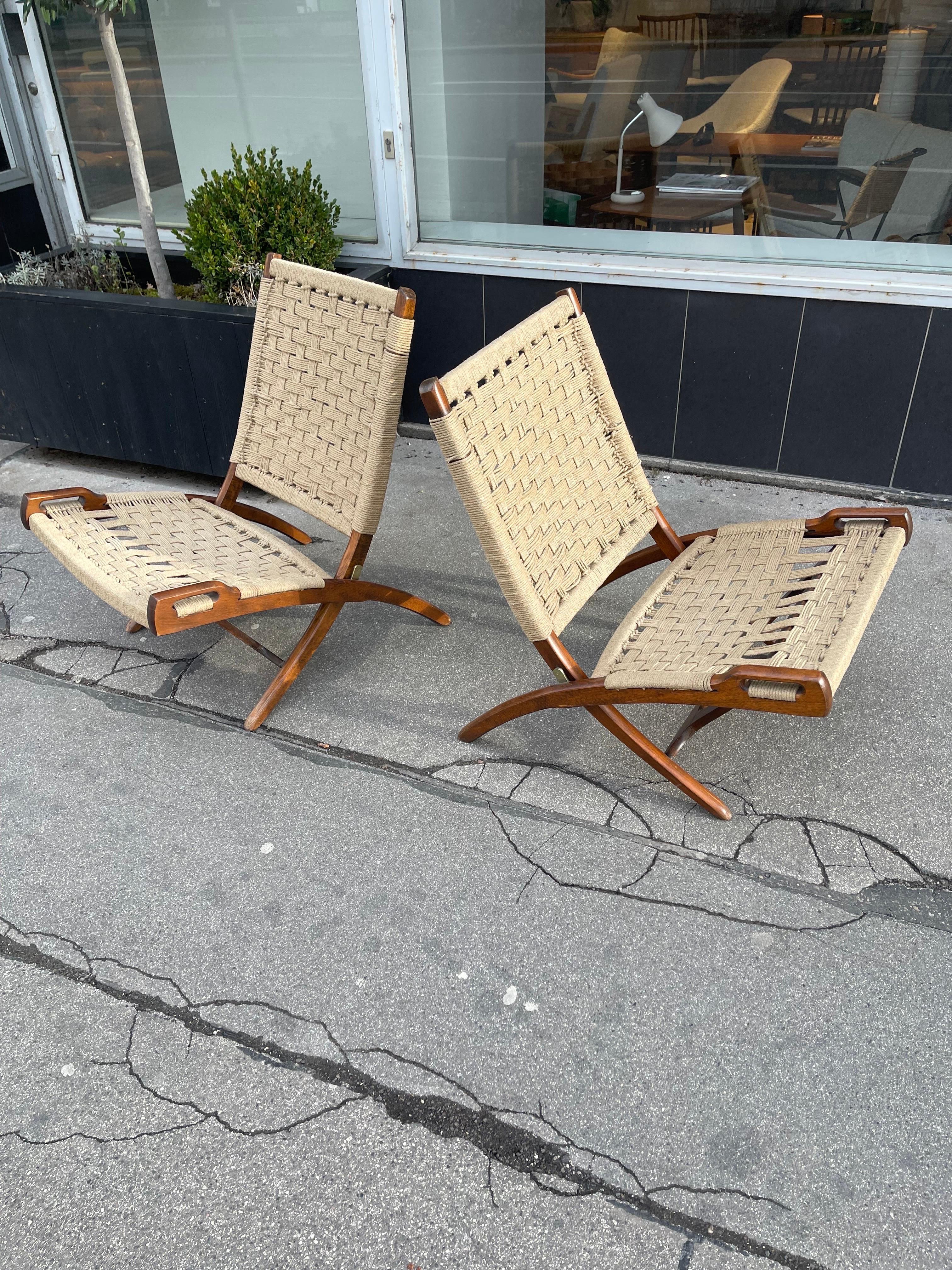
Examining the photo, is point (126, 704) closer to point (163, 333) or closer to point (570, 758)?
point (570, 758)

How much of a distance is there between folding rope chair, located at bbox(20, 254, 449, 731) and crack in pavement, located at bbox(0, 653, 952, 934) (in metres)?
0.19

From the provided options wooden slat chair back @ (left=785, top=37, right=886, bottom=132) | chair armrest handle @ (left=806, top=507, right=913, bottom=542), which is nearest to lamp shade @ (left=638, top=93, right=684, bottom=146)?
wooden slat chair back @ (left=785, top=37, right=886, bottom=132)

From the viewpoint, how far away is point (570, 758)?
2.62 metres

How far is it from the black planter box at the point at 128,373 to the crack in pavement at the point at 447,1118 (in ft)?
7.59

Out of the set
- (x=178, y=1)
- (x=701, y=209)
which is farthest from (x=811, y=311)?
(x=178, y=1)

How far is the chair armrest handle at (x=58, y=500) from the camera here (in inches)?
113

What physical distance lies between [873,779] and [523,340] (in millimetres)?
1454

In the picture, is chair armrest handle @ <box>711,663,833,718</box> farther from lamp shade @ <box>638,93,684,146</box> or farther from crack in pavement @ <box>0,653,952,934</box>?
lamp shade @ <box>638,93,684,146</box>

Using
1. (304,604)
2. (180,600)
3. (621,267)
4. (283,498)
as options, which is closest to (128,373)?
(283,498)

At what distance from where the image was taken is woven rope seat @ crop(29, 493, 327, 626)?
8.31ft

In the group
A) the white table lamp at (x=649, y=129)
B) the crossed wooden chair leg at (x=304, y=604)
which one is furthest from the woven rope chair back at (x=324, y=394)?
the white table lamp at (x=649, y=129)

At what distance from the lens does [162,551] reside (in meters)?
2.84

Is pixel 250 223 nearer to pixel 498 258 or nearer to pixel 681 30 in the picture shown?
pixel 498 258

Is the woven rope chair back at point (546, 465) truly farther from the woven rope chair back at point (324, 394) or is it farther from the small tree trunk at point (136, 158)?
the small tree trunk at point (136, 158)
